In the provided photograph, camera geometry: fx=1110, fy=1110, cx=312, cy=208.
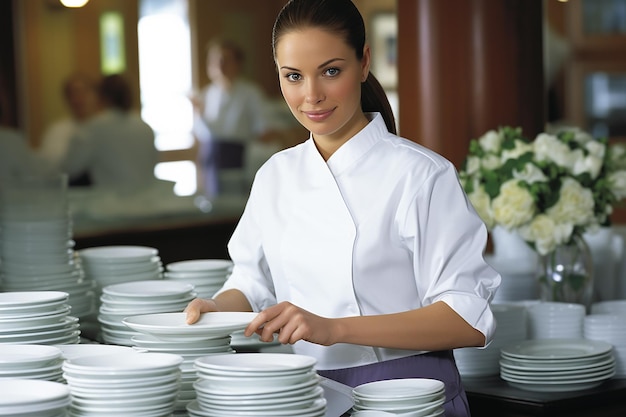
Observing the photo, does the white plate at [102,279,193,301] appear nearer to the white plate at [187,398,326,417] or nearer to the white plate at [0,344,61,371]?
the white plate at [0,344,61,371]

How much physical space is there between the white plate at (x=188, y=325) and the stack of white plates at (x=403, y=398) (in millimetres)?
243

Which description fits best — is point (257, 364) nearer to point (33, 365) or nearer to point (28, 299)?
point (33, 365)

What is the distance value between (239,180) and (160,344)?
5396 millimetres

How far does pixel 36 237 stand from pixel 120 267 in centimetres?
27

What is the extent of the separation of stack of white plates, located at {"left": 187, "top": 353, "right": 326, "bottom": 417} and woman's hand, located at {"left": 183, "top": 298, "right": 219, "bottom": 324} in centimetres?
26

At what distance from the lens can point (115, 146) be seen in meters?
6.67

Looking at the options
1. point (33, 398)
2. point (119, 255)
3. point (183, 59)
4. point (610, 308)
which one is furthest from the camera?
point (183, 59)

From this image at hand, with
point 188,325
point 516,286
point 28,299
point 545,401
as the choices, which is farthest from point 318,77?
point 516,286

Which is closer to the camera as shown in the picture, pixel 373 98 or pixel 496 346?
pixel 373 98

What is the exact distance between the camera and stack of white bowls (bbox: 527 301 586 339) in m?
3.00

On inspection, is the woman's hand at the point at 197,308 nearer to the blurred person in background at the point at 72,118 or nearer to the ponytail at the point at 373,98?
the ponytail at the point at 373,98

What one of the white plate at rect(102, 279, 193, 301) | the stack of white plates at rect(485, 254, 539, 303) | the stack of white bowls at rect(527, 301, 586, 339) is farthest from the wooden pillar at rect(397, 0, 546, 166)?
the white plate at rect(102, 279, 193, 301)

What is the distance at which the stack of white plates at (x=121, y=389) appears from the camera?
1673 millimetres

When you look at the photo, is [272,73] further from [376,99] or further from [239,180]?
[376,99]
